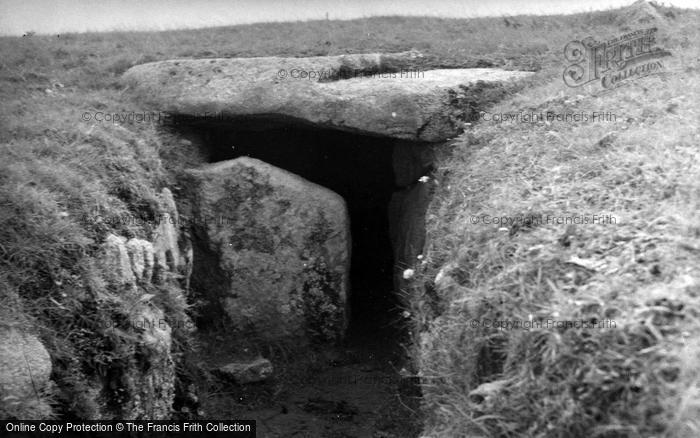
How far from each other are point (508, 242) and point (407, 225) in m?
4.30

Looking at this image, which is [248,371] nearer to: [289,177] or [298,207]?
[298,207]

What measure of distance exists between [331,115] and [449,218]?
2.52 m

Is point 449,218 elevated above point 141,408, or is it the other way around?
point 449,218

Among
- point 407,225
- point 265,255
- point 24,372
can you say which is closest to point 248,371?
point 265,255

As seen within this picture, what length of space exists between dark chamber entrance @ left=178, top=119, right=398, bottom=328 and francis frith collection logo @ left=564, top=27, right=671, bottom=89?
3.22 metres

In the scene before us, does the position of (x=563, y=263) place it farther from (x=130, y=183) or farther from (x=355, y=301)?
(x=355, y=301)

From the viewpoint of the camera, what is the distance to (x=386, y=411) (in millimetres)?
8148

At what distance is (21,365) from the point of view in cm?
453

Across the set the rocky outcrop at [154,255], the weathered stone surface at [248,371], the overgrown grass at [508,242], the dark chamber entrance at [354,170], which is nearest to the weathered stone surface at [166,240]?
the rocky outcrop at [154,255]

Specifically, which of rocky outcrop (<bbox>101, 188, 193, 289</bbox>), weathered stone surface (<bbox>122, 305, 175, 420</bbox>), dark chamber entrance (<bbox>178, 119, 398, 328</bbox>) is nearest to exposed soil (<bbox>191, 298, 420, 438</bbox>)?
dark chamber entrance (<bbox>178, 119, 398, 328</bbox>)

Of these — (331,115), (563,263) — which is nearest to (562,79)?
(331,115)

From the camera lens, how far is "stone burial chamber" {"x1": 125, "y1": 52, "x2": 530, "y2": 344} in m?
8.91

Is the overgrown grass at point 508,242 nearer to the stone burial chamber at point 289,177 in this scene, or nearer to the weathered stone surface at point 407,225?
the stone burial chamber at point 289,177

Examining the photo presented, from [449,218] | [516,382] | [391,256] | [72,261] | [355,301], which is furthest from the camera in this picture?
[391,256]
